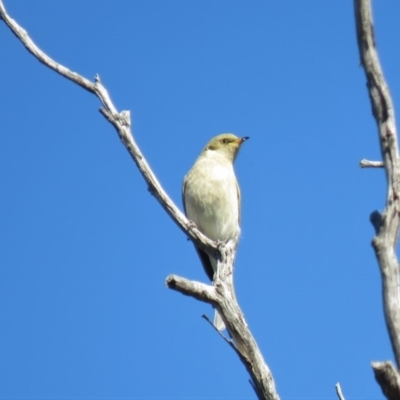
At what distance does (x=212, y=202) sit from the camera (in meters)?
9.43

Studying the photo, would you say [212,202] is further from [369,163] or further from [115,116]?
[369,163]

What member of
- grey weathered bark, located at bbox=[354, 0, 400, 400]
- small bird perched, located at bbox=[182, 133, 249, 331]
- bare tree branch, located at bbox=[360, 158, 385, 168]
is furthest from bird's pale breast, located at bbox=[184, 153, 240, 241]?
grey weathered bark, located at bbox=[354, 0, 400, 400]

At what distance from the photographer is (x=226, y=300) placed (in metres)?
4.84

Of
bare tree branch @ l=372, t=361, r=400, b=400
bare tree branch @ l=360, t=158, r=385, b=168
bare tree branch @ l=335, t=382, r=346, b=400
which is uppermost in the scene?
bare tree branch @ l=360, t=158, r=385, b=168

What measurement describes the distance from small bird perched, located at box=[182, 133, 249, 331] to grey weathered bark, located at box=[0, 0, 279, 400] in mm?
3017

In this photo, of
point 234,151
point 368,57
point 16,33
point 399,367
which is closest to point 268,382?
point 399,367

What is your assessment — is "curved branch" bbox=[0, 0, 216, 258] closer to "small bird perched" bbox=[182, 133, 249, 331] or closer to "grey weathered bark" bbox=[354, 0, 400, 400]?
"grey weathered bark" bbox=[354, 0, 400, 400]

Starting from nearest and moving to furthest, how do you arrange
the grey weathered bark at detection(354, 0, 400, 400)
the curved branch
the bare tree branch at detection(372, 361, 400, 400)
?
the bare tree branch at detection(372, 361, 400, 400) → the grey weathered bark at detection(354, 0, 400, 400) → the curved branch

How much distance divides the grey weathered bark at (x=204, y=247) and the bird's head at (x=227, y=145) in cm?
376

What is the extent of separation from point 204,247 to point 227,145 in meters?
3.84

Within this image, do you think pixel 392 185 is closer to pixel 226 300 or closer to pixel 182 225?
pixel 226 300

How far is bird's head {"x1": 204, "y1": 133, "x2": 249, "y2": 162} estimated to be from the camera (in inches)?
397

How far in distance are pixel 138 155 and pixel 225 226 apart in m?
4.19

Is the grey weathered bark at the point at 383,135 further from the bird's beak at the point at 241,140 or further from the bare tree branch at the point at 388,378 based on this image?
the bird's beak at the point at 241,140
